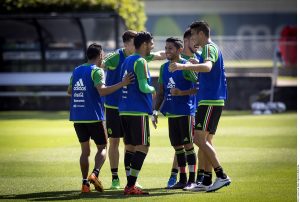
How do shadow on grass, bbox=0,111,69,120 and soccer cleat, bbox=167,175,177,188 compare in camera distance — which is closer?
soccer cleat, bbox=167,175,177,188

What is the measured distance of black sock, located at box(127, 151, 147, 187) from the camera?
10953 millimetres

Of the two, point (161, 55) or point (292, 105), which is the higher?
point (161, 55)

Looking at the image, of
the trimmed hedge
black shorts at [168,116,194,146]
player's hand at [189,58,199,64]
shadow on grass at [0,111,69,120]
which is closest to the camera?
player's hand at [189,58,199,64]

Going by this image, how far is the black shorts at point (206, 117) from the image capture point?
11.2 meters

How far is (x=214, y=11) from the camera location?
60.6 meters

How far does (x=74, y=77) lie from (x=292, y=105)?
17.4 meters

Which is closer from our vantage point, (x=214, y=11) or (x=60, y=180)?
(x=60, y=180)

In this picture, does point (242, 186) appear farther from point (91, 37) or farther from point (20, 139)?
point (91, 37)

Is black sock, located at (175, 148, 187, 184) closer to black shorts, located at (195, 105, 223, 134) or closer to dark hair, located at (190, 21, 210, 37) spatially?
black shorts, located at (195, 105, 223, 134)

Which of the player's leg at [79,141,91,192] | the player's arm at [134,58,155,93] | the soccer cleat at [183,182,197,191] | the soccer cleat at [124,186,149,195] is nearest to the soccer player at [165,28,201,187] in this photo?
the soccer cleat at [183,182,197,191]

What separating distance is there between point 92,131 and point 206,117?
1422mm

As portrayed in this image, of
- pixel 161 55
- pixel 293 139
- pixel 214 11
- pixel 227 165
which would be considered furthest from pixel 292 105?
pixel 214 11

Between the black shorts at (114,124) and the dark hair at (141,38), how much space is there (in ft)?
4.33

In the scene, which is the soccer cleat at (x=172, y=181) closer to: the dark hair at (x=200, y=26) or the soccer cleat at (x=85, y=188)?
the soccer cleat at (x=85, y=188)
